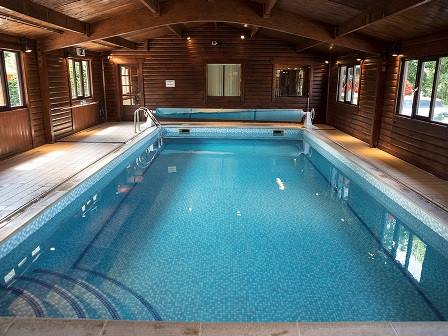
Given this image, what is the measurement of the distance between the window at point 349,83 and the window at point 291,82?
1494 millimetres

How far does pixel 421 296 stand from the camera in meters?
3.16

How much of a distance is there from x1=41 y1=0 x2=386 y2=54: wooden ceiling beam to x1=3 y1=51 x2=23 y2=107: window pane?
85 centimetres

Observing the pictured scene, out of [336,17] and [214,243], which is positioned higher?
[336,17]

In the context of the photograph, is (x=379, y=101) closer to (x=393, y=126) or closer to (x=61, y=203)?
(x=393, y=126)

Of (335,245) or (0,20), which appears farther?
(0,20)

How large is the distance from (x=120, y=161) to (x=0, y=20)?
2.97 meters

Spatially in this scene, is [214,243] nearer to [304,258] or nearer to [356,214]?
[304,258]

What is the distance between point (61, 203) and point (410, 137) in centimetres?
565

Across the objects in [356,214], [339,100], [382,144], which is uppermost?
[339,100]

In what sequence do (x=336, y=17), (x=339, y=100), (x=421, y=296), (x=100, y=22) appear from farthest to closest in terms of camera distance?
(x=339, y=100)
(x=100, y=22)
(x=336, y=17)
(x=421, y=296)

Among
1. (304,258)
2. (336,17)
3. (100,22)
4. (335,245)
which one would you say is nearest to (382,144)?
(336,17)

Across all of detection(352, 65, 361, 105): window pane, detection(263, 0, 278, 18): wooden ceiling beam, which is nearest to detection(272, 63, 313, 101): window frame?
detection(352, 65, 361, 105): window pane

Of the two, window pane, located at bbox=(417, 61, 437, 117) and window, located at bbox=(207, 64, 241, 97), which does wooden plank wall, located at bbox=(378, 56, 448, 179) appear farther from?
window, located at bbox=(207, 64, 241, 97)

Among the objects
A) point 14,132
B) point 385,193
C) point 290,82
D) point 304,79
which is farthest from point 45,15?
point 304,79
